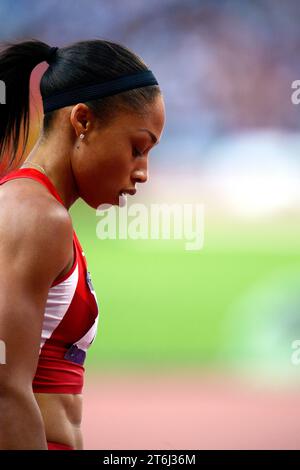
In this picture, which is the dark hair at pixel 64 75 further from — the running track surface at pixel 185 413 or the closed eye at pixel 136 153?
the running track surface at pixel 185 413

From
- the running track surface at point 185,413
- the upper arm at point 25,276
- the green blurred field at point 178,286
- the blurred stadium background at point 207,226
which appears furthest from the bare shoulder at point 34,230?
the green blurred field at point 178,286

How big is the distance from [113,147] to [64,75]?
0.46 ft

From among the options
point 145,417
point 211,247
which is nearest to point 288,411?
point 145,417

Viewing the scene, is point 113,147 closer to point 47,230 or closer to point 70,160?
point 70,160

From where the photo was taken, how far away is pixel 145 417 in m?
3.69

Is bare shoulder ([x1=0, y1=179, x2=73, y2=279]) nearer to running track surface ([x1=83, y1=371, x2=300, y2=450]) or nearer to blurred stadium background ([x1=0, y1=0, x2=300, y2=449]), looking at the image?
running track surface ([x1=83, y1=371, x2=300, y2=450])

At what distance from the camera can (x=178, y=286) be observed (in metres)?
4.37

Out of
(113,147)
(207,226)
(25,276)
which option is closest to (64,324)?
(25,276)

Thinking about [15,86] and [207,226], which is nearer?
[15,86]

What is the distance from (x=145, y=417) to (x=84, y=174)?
9.14ft

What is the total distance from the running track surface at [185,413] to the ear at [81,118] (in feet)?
7.95

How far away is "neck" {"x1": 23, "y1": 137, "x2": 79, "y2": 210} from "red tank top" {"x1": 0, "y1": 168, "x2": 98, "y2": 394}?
0.10ft

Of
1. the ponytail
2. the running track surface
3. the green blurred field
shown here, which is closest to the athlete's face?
the ponytail

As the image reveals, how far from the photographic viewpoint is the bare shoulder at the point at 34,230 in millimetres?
922
